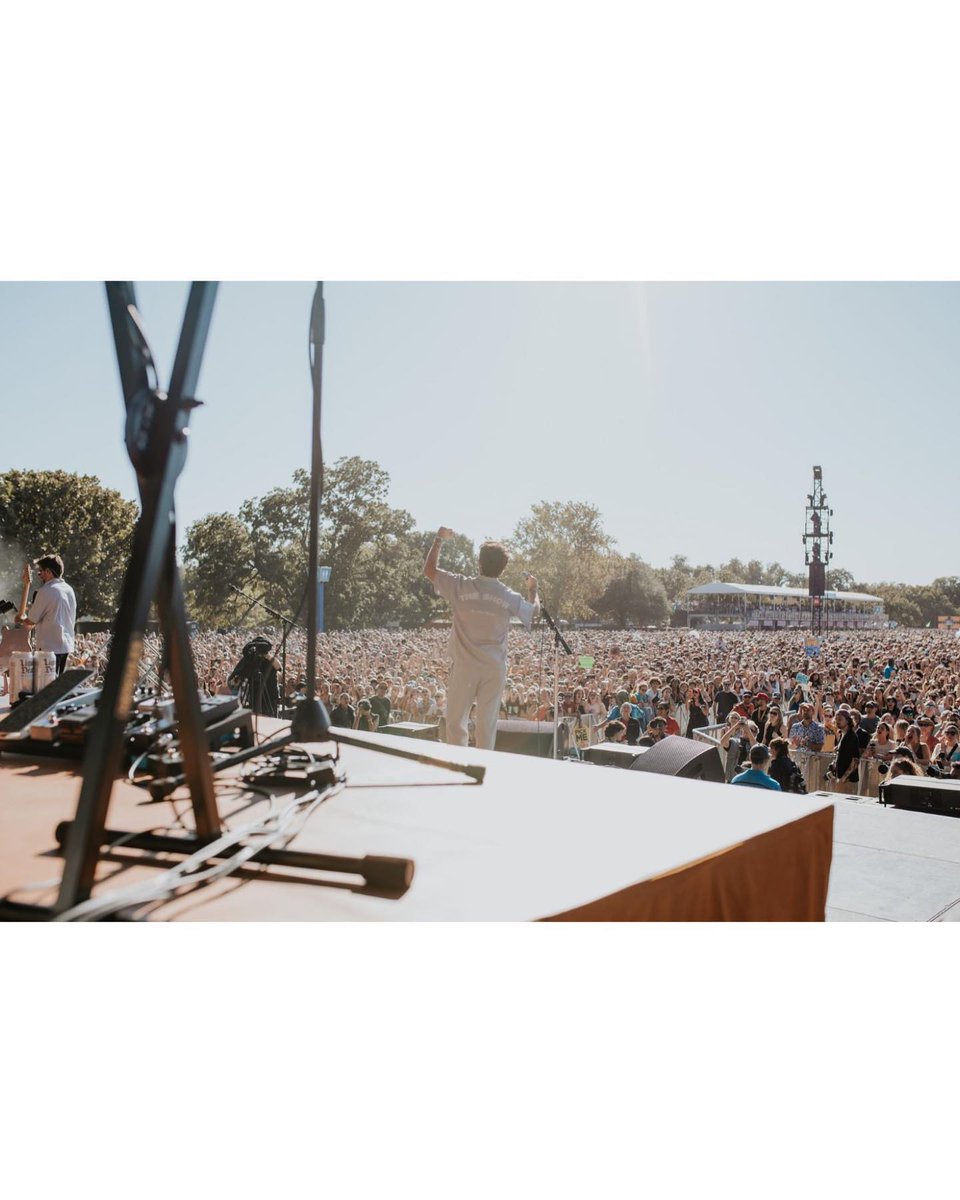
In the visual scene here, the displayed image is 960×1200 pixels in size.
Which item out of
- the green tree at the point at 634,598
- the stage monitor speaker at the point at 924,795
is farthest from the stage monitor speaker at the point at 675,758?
the green tree at the point at 634,598

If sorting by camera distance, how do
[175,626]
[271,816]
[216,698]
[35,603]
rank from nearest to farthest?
1. [175,626]
2. [271,816]
3. [216,698]
4. [35,603]

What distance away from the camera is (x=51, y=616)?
3.70 m

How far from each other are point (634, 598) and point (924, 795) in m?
33.8

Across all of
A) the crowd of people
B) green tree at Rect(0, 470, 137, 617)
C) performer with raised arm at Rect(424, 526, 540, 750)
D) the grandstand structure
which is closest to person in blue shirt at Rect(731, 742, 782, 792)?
the crowd of people

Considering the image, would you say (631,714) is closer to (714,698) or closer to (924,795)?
(714,698)

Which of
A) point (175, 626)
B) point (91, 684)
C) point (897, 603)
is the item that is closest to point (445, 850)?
point (175, 626)

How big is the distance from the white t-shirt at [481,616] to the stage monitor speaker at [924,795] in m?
1.99

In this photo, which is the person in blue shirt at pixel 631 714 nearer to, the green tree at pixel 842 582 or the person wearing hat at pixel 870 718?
the person wearing hat at pixel 870 718

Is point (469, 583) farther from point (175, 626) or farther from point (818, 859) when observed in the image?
point (175, 626)

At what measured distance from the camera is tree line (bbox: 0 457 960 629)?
2047 centimetres

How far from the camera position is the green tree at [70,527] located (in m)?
20.4

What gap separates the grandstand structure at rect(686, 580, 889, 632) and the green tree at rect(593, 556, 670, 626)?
179cm

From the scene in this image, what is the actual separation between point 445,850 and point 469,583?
2.00 metres

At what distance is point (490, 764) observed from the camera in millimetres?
1657
